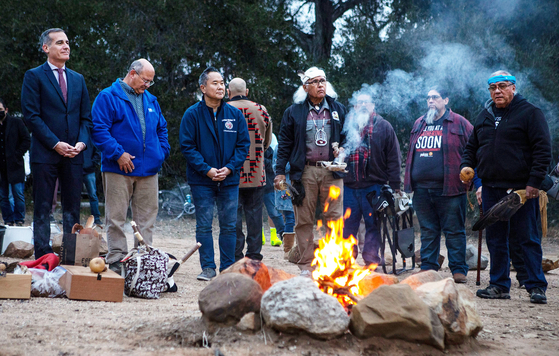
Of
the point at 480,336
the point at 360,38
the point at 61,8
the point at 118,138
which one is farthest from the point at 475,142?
the point at 61,8

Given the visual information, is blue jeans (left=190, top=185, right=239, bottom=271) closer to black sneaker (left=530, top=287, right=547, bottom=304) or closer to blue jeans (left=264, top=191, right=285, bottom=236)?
blue jeans (left=264, top=191, right=285, bottom=236)

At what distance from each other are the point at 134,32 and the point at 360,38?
18.8 feet

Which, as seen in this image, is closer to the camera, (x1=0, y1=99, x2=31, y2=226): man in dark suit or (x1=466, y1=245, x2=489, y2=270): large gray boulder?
(x1=466, y1=245, x2=489, y2=270): large gray boulder

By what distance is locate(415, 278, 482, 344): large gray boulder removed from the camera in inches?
125

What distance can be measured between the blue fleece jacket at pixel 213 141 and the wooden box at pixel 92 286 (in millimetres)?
1431

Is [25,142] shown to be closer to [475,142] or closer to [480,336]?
[475,142]

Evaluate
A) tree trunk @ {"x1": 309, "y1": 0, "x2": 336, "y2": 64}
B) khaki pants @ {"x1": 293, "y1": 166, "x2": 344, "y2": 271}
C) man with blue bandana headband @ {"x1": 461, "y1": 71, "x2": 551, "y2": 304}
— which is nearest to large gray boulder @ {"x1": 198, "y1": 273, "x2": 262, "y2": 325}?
khaki pants @ {"x1": 293, "y1": 166, "x2": 344, "y2": 271}

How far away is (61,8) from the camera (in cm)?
1315

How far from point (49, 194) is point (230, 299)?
105 inches

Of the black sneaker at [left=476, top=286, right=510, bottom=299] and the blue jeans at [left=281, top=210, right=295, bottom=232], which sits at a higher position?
the blue jeans at [left=281, top=210, right=295, bottom=232]

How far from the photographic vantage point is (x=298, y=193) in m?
5.53

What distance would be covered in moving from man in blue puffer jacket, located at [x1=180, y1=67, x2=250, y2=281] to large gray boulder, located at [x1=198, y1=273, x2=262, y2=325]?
6.80 feet

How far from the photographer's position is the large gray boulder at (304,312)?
3.00 m

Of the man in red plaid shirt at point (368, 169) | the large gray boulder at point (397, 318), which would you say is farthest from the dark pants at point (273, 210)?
the large gray boulder at point (397, 318)
